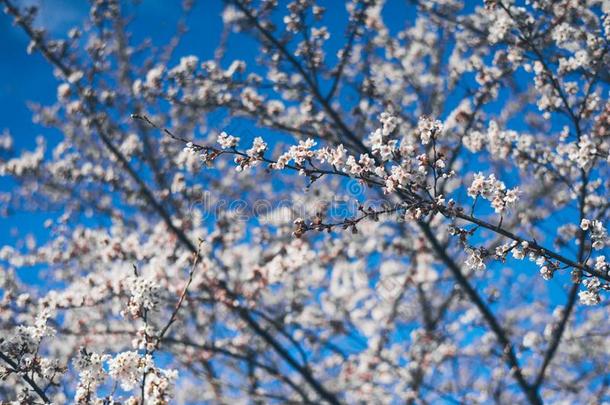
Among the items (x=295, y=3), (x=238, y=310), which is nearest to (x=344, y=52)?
(x=295, y=3)

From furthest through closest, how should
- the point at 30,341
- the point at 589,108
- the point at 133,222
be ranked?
the point at 133,222, the point at 589,108, the point at 30,341

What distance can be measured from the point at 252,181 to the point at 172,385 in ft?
31.4

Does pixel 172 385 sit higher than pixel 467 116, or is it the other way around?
pixel 467 116

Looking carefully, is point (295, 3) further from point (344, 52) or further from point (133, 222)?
point (133, 222)

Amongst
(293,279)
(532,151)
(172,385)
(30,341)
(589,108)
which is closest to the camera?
(172,385)

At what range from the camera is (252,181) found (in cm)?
Result: 1302

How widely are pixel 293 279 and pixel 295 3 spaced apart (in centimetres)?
516

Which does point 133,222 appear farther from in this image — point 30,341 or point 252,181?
point 30,341

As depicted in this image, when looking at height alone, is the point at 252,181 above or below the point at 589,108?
above

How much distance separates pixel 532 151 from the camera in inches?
266

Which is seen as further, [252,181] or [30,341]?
[252,181]

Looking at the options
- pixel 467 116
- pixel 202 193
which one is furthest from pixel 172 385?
pixel 202 193

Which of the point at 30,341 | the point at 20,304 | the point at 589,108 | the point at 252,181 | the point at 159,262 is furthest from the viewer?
the point at 252,181

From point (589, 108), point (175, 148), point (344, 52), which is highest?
point (175, 148)
